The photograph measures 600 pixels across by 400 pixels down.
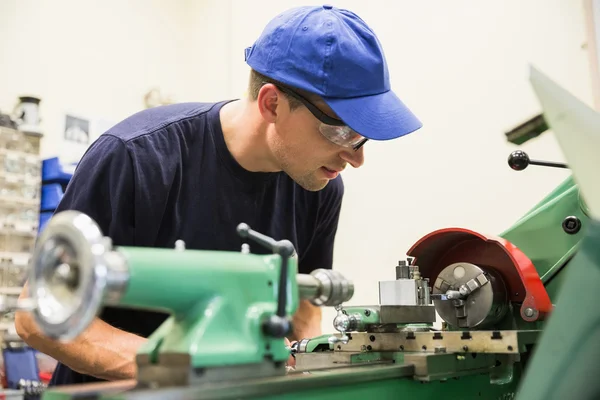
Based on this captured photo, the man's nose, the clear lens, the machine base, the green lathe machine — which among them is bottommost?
the machine base

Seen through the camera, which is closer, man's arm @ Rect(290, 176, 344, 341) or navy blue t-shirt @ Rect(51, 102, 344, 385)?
navy blue t-shirt @ Rect(51, 102, 344, 385)

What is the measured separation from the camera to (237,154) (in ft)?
4.62

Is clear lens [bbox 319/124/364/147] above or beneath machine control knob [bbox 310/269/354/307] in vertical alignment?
above

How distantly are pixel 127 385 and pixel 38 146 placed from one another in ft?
8.61

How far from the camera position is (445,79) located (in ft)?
8.24

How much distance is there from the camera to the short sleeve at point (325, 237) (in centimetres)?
166

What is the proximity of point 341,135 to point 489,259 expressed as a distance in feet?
1.30

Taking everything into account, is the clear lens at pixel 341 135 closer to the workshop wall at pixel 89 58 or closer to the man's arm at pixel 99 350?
the man's arm at pixel 99 350

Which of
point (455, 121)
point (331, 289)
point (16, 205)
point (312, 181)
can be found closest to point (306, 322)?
point (312, 181)

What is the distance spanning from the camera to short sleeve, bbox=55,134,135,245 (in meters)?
1.18

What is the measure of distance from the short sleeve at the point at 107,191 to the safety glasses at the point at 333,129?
1.24 feet

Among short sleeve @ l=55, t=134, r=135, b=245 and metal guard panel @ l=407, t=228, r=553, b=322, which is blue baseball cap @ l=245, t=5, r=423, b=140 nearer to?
metal guard panel @ l=407, t=228, r=553, b=322

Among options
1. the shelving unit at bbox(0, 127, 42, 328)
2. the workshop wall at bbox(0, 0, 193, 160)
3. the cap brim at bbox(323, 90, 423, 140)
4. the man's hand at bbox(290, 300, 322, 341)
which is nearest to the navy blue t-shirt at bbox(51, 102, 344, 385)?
the man's hand at bbox(290, 300, 322, 341)

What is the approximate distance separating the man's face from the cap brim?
0.20 feet
